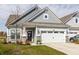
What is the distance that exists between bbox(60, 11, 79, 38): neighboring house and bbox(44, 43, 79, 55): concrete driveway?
19.4 inches

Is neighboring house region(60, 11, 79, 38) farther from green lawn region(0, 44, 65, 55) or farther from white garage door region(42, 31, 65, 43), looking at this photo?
green lawn region(0, 44, 65, 55)

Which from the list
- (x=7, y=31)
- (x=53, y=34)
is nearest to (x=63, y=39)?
(x=53, y=34)

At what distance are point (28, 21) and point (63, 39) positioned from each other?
1.69 meters


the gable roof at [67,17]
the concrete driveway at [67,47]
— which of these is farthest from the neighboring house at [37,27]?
the concrete driveway at [67,47]

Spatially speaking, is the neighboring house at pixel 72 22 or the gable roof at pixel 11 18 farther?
the neighboring house at pixel 72 22

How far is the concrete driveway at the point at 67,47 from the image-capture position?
13705 mm

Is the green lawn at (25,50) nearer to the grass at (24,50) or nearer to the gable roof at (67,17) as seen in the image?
the grass at (24,50)

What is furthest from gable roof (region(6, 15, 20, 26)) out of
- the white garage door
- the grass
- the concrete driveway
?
the concrete driveway

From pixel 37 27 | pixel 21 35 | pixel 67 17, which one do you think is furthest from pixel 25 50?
pixel 67 17
